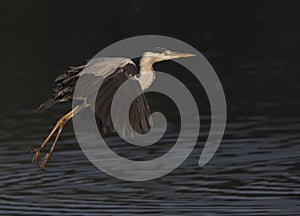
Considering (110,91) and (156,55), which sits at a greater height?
(156,55)

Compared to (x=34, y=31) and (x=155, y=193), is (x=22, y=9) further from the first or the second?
(x=155, y=193)

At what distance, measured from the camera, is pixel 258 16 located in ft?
97.0

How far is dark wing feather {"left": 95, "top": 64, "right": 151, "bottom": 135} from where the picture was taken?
39.1 feet

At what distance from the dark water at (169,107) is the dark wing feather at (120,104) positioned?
1.46 m

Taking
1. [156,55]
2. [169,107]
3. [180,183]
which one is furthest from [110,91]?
[169,107]

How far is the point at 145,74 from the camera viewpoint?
44.0ft

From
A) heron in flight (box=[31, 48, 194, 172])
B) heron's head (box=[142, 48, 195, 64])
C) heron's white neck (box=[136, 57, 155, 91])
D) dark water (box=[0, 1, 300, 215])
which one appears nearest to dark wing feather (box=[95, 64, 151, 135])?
heron in flight (box=[31, 48, 194, 172])

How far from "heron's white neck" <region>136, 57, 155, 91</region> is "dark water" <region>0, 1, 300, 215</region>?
1.52m

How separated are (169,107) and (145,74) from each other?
21.2 feet

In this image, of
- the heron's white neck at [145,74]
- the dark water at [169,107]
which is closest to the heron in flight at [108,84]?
the heron's white neck at [145,74]

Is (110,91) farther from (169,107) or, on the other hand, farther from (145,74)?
(169,107)

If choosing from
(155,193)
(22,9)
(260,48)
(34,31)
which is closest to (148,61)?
(155,193)

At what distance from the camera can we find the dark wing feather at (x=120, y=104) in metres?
11.9

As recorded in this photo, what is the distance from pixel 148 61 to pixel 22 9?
56.6 ft
